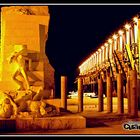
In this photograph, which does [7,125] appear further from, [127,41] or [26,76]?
[127,41]

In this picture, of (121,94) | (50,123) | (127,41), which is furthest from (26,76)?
(127,41)

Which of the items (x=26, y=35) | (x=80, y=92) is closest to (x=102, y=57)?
(x=80, y=92)

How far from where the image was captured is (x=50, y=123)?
1250 cm

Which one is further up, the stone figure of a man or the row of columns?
the stone figure of a man

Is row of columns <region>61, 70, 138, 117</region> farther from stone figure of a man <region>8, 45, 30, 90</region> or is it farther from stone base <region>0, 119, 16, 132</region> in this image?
stone base <region>0, 119, 16, 132</region>

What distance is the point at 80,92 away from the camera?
20.5 metres

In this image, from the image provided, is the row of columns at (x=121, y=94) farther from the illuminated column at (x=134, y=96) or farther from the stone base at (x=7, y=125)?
the stone base at (x=7, y=125)

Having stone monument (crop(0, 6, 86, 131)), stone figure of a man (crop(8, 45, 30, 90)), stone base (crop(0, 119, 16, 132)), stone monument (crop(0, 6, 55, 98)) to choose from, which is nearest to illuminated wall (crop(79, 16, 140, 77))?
stone monument (crop(0, 6, 55, 98))

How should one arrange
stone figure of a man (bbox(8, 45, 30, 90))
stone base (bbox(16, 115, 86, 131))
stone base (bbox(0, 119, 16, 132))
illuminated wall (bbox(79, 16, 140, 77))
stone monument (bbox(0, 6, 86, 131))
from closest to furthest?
stone base (bbox(0, 119, 16, 132)) → stone base (bbox(16, 115, 86, 131)) → stone monument (bbox(0, 6, 86, 131)) → stone figure of a man (bbox(8, 45, 30, 90)) → illuminated wall (bbox(79, 16, 140, 77))

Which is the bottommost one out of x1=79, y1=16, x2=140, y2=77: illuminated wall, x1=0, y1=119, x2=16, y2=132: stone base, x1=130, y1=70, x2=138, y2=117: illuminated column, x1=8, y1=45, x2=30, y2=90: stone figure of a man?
x1=0, y1=119, x2=16, y2=132: stone base

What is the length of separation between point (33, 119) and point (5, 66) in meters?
4.43

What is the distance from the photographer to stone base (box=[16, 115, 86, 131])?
1235 cm

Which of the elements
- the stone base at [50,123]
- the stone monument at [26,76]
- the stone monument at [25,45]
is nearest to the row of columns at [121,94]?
the stone monument at [26,76]

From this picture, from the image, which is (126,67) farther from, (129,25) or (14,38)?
(14,38)
